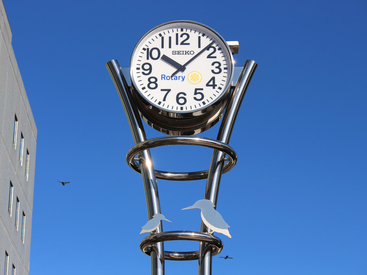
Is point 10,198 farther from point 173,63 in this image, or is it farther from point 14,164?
point 173,63

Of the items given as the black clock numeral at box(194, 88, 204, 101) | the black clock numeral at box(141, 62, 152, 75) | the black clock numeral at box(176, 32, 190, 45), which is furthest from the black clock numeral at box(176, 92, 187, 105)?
the black clock numeral at box(176, 32, 190, 45)

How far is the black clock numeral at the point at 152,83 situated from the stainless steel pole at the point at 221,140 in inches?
36.8

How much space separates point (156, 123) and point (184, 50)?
0.98m

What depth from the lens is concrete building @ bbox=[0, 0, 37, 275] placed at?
23.5 m

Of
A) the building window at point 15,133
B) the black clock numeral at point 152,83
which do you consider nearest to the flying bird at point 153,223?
the black clock numeral at point 152,83

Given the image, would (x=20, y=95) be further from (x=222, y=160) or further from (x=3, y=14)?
(x=222, y=160)

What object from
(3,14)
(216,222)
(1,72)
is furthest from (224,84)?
(3,14)

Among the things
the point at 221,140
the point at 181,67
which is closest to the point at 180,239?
the point at 221,140

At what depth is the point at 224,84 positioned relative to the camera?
7598 mm

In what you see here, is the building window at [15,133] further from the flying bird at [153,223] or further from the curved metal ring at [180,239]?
the flying bird at [153,223]

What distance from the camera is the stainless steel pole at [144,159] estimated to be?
7066 mm

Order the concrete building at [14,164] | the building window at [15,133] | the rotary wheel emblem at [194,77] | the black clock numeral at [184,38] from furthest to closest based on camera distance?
1. the building window at [15,133]
2. the concrete building at [14,164]
3. the black clock numeral at [184,38]
4. the rotary wheel emblem at [194,77]

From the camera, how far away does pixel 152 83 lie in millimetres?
7602

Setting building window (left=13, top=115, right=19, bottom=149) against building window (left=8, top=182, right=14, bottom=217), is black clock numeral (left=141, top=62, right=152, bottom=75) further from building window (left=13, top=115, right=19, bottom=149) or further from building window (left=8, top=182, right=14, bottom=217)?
building window (left=13, top=115, right=19, bottom=149)
